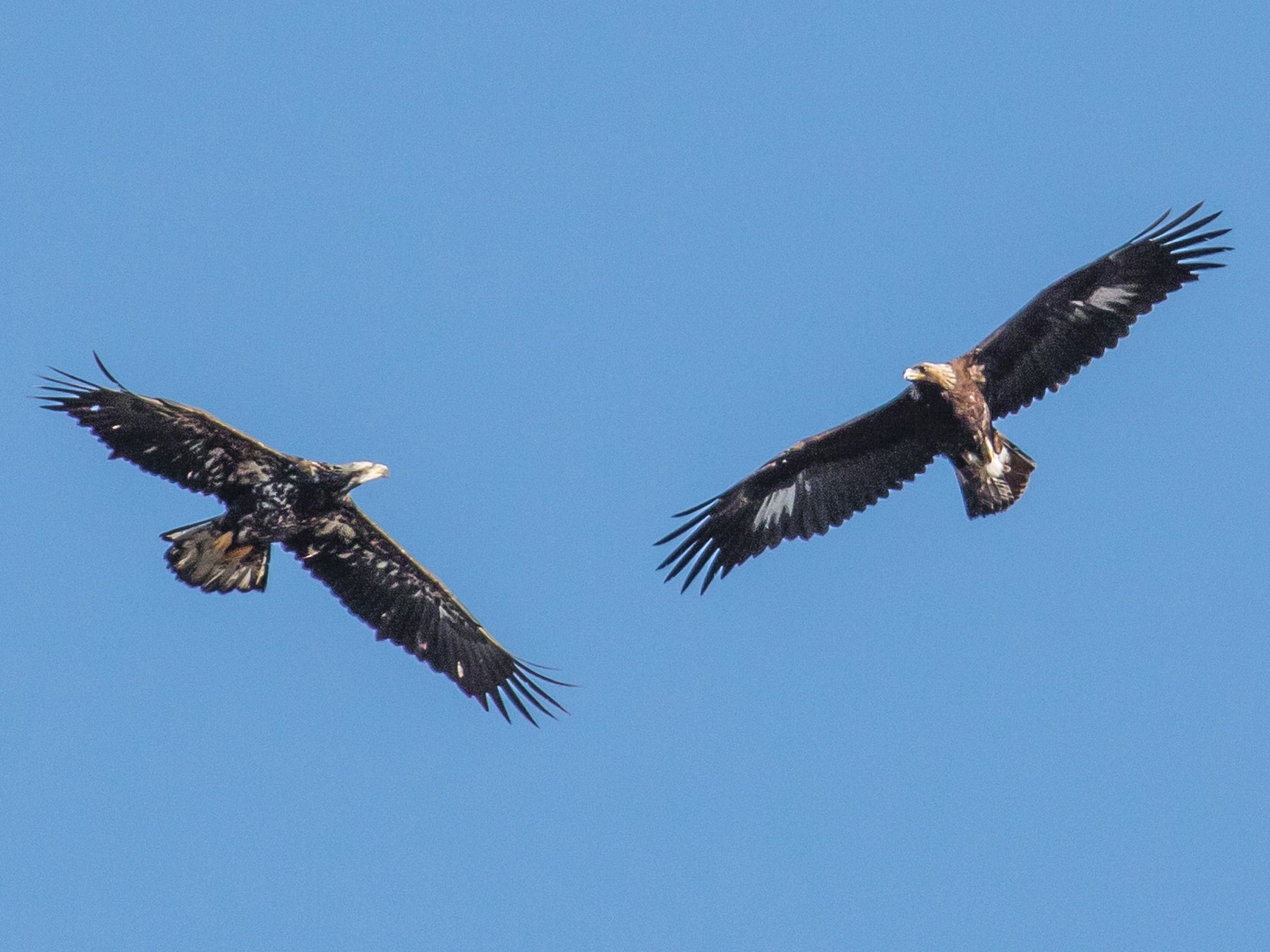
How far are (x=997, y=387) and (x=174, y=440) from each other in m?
7.21

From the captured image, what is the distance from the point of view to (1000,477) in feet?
53.6

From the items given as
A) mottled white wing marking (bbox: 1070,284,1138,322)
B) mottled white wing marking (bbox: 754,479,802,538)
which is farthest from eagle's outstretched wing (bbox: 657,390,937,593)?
mottled white wing marking (bbox: 1070,284,1138,322)

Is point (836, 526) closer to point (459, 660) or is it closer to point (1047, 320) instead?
point (1047, 320)

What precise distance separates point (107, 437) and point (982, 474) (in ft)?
24.9

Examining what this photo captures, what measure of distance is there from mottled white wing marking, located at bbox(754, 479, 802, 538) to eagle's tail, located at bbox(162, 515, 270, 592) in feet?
15.1

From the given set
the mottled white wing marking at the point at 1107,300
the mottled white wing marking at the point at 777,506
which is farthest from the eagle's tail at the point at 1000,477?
the mottled white wing marking at the point at 777,506

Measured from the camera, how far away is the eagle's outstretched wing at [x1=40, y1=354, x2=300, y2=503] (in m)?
15.5

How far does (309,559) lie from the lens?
17109 millimetres

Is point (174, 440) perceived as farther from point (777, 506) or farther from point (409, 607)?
point (777, 506)

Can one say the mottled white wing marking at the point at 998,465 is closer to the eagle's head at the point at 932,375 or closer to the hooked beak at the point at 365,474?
the eagle's head at the point at 932,375

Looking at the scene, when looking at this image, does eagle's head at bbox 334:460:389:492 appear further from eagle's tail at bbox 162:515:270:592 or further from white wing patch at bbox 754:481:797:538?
white wing patch at bbox 754:481:797:538

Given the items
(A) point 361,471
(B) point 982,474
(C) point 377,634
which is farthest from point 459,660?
(B) point 982,474

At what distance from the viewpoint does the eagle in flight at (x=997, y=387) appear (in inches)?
635

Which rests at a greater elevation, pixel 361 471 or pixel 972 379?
pixel 361 471
